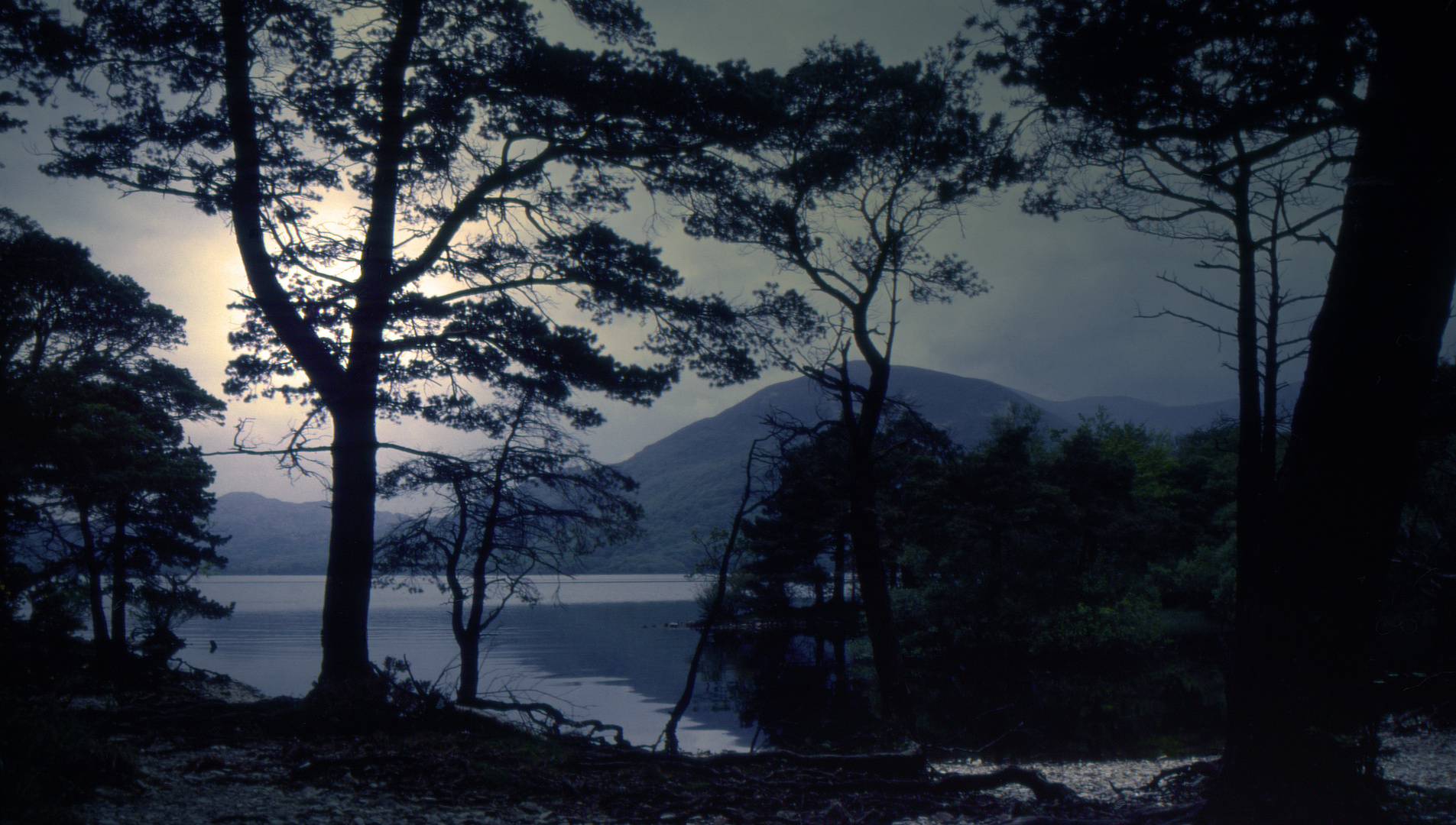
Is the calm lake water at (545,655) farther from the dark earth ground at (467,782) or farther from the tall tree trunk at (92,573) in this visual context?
the tall tree trunk at (92,573)

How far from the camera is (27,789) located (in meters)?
3.71

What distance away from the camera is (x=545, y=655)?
114 feet

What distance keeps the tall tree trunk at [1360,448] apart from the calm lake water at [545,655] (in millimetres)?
7093

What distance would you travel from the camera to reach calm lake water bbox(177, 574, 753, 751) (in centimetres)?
1833

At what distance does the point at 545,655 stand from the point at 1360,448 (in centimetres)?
3501

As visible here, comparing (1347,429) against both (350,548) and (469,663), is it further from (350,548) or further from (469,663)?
(469,663)

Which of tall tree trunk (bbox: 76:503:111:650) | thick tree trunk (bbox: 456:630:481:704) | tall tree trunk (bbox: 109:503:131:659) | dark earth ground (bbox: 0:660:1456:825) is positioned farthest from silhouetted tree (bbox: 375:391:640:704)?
tall tree trunk (bbox: 109:503:131:659)

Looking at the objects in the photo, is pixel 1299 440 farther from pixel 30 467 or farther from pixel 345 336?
pixel 30 467

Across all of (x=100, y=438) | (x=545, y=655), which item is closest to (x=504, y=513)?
(x=100, y=438)

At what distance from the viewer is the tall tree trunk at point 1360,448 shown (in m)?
4.01

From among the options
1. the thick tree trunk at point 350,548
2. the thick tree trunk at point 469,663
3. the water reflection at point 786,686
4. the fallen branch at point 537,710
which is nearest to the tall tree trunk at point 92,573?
the water reflection at point 786,686

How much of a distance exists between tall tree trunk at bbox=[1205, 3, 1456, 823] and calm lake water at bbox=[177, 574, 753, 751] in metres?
7.09

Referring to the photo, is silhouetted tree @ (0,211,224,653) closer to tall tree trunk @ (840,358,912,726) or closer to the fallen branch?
the fallen branch

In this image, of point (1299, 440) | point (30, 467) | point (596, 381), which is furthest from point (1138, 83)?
point (30, 467)
